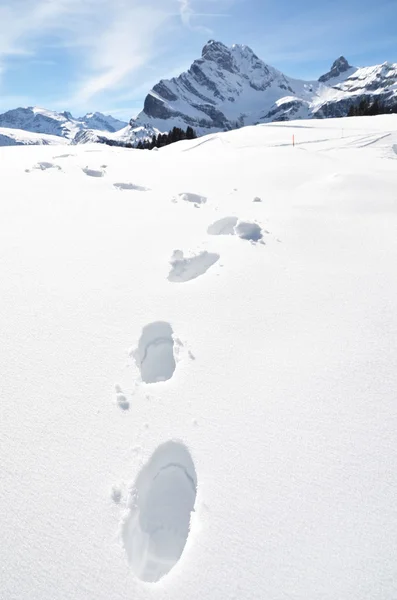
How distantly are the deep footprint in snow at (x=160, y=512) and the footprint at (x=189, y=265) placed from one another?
9.02 ft

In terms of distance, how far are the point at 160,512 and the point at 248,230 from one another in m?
4.74

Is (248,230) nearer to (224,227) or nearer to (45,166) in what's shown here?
(224,227)

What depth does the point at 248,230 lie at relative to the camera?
6.39 meters

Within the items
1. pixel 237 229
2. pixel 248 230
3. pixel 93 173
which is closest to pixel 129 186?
pixel 93 173

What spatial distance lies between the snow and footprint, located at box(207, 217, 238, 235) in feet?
1.72

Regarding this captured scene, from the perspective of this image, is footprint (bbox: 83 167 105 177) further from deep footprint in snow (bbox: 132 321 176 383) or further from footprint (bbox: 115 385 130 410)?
footprint (bbox: 115 385 130 410)

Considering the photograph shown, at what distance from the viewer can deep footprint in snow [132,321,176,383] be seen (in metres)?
3.81

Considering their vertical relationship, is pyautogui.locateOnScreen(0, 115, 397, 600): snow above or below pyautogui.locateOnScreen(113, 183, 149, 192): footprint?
below

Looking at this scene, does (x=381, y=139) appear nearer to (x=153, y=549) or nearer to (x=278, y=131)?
(x=278, y=131)

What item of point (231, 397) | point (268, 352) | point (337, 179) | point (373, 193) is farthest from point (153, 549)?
point (337, 179)

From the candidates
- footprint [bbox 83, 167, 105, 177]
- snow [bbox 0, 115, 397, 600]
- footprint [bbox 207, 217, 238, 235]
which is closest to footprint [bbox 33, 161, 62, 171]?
footprint [bbox 83, 167, 105, 177]

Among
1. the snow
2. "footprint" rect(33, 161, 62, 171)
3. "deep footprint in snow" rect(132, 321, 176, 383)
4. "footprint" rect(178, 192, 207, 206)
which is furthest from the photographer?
"footprint" rect(33, 161, 62, 171)

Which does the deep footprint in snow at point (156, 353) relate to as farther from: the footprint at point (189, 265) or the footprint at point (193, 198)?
the footprint at point (193, 198)

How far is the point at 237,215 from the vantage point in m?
6.99
